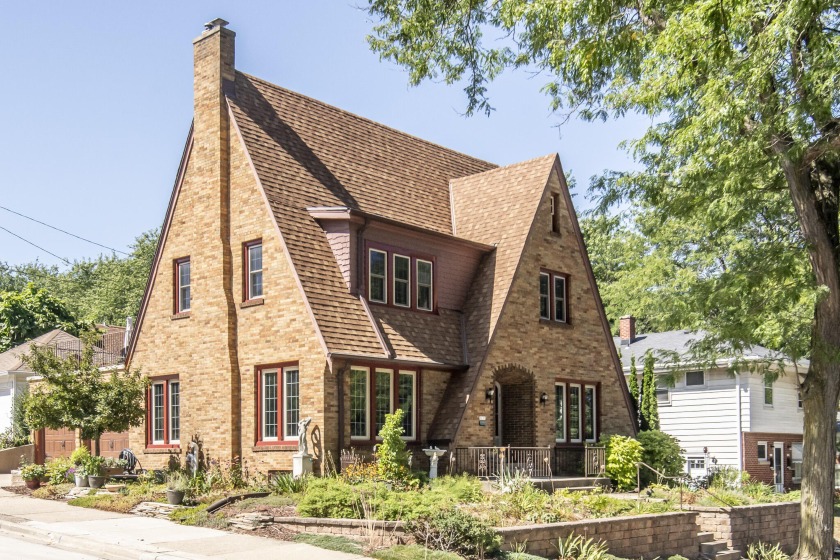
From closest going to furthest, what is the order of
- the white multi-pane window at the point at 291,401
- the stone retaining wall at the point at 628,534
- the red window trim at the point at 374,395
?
1. the stone retaining wall at the point at 628,534
2. the white multi-pane window at the point at 291,401
3. the red window trim at the point at 374,395

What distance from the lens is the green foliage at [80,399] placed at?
2148cm

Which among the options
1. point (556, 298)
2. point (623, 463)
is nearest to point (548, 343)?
point (556, 298)

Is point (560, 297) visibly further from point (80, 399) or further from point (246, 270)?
point (80, 399)

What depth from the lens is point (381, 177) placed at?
2570 centimetres

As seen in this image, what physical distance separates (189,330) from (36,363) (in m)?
3.70

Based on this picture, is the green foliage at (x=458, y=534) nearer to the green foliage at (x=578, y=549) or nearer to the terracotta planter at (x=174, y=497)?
the green foliage at (x=578, y=549)

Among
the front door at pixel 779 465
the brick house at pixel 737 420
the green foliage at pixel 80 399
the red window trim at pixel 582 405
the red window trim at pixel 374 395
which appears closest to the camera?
the red window trim at pixel 374 395

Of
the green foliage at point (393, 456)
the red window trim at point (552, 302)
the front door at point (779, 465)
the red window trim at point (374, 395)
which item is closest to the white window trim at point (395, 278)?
the red window trim at point (374, 395)

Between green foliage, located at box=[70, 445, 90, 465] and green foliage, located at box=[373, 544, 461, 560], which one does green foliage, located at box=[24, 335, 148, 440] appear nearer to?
green foliage, located at box=[70, 445, 90, 465]

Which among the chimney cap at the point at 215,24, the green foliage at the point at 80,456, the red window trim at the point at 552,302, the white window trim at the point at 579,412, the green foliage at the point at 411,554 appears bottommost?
the green foliage at the point at 411,554

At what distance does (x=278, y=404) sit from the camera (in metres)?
21.0

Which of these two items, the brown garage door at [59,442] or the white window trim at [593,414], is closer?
the white window trim at [593,414]

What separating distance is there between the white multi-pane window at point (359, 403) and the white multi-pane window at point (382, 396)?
0.31 metres

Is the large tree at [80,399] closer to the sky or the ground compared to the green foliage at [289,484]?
closer to the sky
